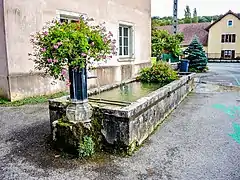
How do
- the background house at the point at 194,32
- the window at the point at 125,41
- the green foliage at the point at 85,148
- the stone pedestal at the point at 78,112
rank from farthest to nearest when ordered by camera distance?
the background house at the point at 194,32
the window at the point at 125,41
the stone pedestal at the point at 78,112
the green foliage at the point at 85,148

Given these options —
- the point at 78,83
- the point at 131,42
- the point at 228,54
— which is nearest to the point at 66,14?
the point at 131,42

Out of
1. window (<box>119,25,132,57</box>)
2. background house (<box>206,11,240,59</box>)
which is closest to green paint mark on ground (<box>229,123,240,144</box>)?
window (<box>119,25,132,57</box>)

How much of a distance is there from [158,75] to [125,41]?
4973mm

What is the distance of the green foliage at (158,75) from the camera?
23.1 feet

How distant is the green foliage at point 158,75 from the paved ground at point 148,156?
201cm

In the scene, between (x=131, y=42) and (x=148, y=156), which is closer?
(x=148, y=156)

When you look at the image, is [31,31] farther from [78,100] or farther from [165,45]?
[165,45]

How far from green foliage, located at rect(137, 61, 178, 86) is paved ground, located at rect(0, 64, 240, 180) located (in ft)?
6.59

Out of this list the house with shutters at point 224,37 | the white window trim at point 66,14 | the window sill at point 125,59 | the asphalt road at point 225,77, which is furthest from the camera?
the house with shutters at point 224,37

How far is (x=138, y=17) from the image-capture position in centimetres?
1221

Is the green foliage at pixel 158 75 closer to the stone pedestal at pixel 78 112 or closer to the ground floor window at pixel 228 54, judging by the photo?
the stone pedestal at pixel 78 112

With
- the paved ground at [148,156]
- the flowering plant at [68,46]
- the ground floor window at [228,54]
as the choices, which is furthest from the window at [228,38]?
the flowering plant at [68,46]

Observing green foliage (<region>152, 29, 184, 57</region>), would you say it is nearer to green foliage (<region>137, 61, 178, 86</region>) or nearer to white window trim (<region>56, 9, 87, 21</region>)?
white window trim (<region>56, 9, 87, 21</region>)

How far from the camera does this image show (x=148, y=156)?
3422 millimetres
